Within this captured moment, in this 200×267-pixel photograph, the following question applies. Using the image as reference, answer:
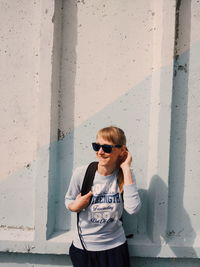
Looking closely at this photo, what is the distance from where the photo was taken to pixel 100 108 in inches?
99.3

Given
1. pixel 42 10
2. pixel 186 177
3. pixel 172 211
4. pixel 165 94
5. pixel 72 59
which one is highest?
pixel 42 10

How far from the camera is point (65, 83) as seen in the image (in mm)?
2527

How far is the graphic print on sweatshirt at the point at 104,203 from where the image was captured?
2.25 metres

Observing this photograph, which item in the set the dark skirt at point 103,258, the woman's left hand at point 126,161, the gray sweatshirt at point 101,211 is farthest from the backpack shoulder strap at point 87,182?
the dark skirt at point 103,258

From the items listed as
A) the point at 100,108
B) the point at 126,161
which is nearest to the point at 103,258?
the point at 126,161

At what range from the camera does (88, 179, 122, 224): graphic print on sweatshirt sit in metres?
2.25

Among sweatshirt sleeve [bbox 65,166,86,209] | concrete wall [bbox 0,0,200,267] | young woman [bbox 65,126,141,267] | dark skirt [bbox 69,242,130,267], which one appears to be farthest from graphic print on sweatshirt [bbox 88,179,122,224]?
concrete wall [bbox 0,0,200,267]

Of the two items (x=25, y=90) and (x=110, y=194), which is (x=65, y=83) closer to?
(x=25, y=90)

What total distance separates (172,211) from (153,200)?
0.18m

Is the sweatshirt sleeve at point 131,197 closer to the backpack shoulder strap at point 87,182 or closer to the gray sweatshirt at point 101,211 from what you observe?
the gray sweatshirt at point 101,211

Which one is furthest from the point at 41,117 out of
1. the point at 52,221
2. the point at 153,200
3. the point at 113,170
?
the point at 153,200

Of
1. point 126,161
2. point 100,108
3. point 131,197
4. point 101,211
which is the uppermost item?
point 100,108

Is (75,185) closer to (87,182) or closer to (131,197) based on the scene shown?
(87,182)

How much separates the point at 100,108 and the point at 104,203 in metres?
0.73
